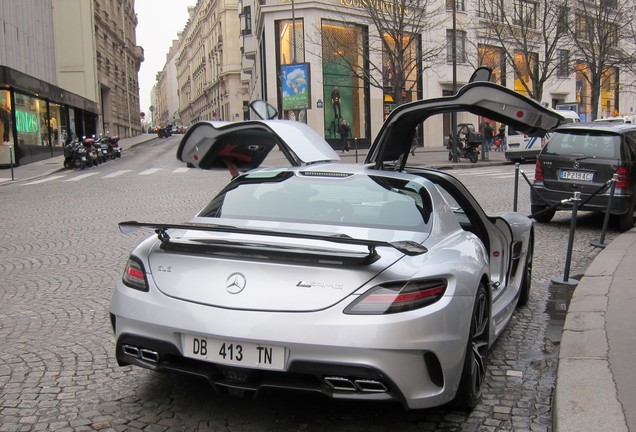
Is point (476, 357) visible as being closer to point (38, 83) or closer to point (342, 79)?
point (38, 83)

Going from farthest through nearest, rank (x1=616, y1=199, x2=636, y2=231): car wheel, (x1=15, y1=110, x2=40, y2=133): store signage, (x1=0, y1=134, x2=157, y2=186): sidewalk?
1. (x1=15, y1=110, x2=40, y2=133): store signage
2. (x1=0, y1=134, x2=157, y2=186): sidewalk
3. (x1=616, y1=199, x2=636, y2=231): car wheel

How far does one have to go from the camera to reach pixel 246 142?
526cm

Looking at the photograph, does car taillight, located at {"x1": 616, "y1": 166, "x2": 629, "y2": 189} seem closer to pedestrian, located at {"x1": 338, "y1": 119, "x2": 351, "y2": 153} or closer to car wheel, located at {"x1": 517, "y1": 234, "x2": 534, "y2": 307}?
car wheel, located at {"x1": 517, "y1": 234, "x2": 534, "y2": 307}

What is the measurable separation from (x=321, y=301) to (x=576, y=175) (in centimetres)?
834

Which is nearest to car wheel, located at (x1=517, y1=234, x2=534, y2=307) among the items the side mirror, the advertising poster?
the side mirror

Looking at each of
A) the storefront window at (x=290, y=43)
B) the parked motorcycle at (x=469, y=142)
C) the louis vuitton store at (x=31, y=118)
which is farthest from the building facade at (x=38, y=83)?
the parked motorcycle at (x=469, y=142)

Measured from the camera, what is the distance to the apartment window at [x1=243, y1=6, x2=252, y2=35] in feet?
171

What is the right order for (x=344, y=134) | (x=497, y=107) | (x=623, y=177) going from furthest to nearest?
1. (x=344, y=134)
2. (x=623, y=177)
3. (x=497, y=107)

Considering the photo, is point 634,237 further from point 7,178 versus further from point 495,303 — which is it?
point 7,178

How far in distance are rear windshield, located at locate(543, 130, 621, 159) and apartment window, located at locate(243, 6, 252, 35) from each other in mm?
44970

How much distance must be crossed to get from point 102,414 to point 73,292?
3.19 meters

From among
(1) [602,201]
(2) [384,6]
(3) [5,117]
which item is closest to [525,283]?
(1) [602,201]

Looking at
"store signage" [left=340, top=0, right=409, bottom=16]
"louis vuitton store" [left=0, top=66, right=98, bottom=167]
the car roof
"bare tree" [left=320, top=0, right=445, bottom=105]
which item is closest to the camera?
the car roof

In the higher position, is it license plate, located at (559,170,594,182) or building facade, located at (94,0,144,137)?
building facade, located at (94,0,144,137)
